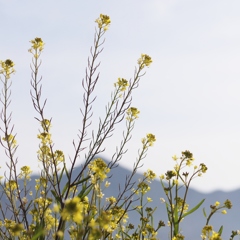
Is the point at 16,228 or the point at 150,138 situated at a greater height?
the point at 150,138

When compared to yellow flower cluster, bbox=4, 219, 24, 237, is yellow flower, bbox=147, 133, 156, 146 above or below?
above

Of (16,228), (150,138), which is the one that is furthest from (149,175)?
(16,228)

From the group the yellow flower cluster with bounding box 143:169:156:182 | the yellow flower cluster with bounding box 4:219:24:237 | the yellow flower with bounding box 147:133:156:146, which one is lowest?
the yellow flower cluster with bounding box 4:219:24:237

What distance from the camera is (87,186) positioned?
367 cm

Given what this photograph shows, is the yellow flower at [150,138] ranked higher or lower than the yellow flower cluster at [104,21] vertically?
lower

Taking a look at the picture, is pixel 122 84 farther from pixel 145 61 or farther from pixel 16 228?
pixel 16 228

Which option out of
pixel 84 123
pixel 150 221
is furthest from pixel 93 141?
pixel 150 221

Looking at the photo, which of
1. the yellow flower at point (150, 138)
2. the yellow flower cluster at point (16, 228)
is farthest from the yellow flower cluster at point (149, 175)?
the yellow flower cluster at point (16, 228)

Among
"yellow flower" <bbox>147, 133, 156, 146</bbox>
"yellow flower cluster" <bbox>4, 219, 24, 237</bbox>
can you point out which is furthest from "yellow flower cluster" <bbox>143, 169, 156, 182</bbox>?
"yellow flower cluster" <bbox>4, 219, 24, 237</bbox>

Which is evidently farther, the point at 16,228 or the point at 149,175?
the point at 149,175

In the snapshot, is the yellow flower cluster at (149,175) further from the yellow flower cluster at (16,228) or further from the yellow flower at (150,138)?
the yellow flower cluster at (16,228)

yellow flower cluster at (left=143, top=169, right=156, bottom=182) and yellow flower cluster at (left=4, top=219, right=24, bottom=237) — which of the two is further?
yellow flower cluster at (left=143, top=169, right=156, bottom=182)

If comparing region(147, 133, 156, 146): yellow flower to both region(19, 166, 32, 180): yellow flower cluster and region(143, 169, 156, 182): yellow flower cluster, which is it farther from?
region(19, 166, 32, 180): yellow flower cluster

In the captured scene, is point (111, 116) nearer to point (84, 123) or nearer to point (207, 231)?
point (84, 123)
